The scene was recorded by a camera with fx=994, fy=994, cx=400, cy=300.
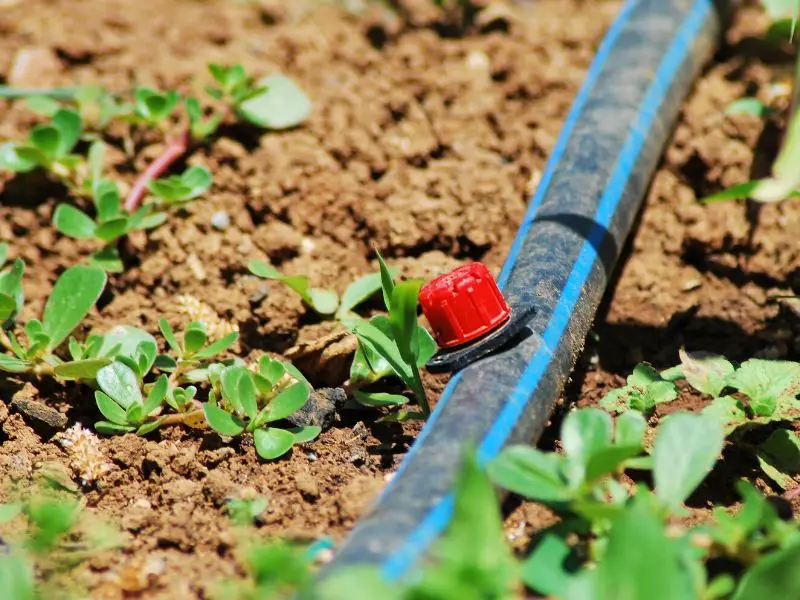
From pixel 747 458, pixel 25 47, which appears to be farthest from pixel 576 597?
pixel 25 47

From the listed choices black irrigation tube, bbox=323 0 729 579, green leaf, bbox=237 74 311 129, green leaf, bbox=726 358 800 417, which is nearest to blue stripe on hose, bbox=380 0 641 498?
black irrigation tube, bbox=323 0 729 579

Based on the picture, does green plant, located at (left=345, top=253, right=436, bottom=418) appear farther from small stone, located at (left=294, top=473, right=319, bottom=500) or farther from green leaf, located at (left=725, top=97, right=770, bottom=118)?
green leaf, located at (left=725, top=97, right=770, bottom=118)

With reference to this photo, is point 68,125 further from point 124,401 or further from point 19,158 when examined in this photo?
point 124,401

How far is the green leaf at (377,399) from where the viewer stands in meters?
1.92

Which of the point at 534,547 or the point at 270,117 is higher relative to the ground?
the point at 270,117

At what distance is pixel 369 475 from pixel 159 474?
1.35 ft

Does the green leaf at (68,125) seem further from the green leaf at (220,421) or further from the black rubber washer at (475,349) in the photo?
the black rubber washer at (475,349)

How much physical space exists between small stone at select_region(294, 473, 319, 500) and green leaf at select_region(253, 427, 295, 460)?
0.06m

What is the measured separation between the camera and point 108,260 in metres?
2.33

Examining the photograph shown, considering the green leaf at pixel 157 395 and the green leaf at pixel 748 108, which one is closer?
the green leaf at pixel 157 395

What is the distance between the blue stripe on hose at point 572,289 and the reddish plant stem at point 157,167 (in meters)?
0.99

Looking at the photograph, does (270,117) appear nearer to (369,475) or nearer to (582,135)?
(582,135)

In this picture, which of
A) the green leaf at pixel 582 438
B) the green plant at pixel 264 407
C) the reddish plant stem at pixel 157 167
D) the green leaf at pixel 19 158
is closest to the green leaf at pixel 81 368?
the green plant at pixel 264 407

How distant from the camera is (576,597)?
4.19 feet
